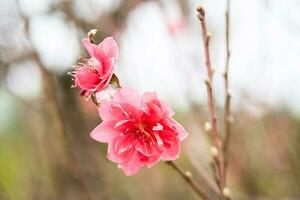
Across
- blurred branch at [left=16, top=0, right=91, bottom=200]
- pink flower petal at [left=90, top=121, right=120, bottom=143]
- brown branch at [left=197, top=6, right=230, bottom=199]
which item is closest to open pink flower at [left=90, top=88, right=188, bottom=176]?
pink flower petal at [left=90, top=121, right=120, bottom=143]

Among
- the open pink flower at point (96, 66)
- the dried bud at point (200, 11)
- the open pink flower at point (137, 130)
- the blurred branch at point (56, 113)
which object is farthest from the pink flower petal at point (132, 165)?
the blurred branch at point (56, 113)

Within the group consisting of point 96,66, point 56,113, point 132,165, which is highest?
point 96,66

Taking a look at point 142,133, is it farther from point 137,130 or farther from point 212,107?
point 212,107

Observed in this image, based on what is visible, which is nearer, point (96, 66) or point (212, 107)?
point (96, 66)

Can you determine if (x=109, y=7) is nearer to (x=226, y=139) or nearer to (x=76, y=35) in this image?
(x=76, y=35)

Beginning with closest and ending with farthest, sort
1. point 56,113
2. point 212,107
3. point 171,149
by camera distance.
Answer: point 171,149
point 212,107
point 56,113

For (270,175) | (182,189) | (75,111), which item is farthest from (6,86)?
(270,175)

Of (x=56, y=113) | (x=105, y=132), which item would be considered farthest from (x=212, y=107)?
(x=56, y=113)
